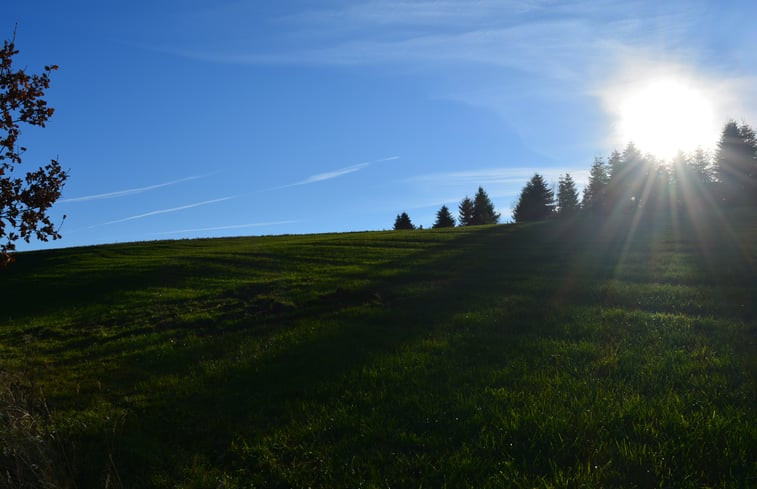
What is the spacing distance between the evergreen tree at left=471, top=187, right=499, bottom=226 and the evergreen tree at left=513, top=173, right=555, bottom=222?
7239 millimetres

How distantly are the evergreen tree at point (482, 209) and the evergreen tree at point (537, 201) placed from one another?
7.24 meters

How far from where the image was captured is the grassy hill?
19.5 feet

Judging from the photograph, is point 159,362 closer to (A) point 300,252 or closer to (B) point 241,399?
(B) point 241,399

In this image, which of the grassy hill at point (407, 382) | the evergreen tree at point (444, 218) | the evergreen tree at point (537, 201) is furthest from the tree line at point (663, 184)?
the grassy hill at point (407, 382)

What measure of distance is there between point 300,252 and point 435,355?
29.9 meters

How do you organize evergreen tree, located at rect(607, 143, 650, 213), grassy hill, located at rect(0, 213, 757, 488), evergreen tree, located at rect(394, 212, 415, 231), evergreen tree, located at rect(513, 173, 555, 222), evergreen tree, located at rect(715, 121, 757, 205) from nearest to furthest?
grassy hill, located at rect(0, 213, 757, 488) < evergreen tree, located at rect(715, 121, 757, 205) < evergreen tree, located at rect(607, 143, 650, 213) < evergreen tree, located at rect(513, 173, 555, 222) < evergreen tree, located at rect(394, 212, 415, 231)

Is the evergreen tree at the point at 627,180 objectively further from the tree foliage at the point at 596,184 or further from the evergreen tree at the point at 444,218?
the evergreen tree at the point at 444,218

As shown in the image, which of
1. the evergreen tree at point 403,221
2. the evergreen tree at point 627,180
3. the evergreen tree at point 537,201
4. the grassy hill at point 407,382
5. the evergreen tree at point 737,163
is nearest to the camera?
the grassy hill at point 407,382

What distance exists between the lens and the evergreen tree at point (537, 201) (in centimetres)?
8850

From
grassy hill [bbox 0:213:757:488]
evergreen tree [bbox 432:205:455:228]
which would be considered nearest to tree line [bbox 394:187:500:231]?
evergreen tree [bbox 432:205:455:228]

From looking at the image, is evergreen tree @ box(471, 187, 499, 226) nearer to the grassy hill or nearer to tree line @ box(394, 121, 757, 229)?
tree line @ box(394, 121, 757, 229)

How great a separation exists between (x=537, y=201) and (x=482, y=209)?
11427 millimetres

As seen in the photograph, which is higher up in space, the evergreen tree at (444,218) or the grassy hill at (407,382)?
the evergreen tree at (444,218)

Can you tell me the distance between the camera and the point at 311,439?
7.08 metres
